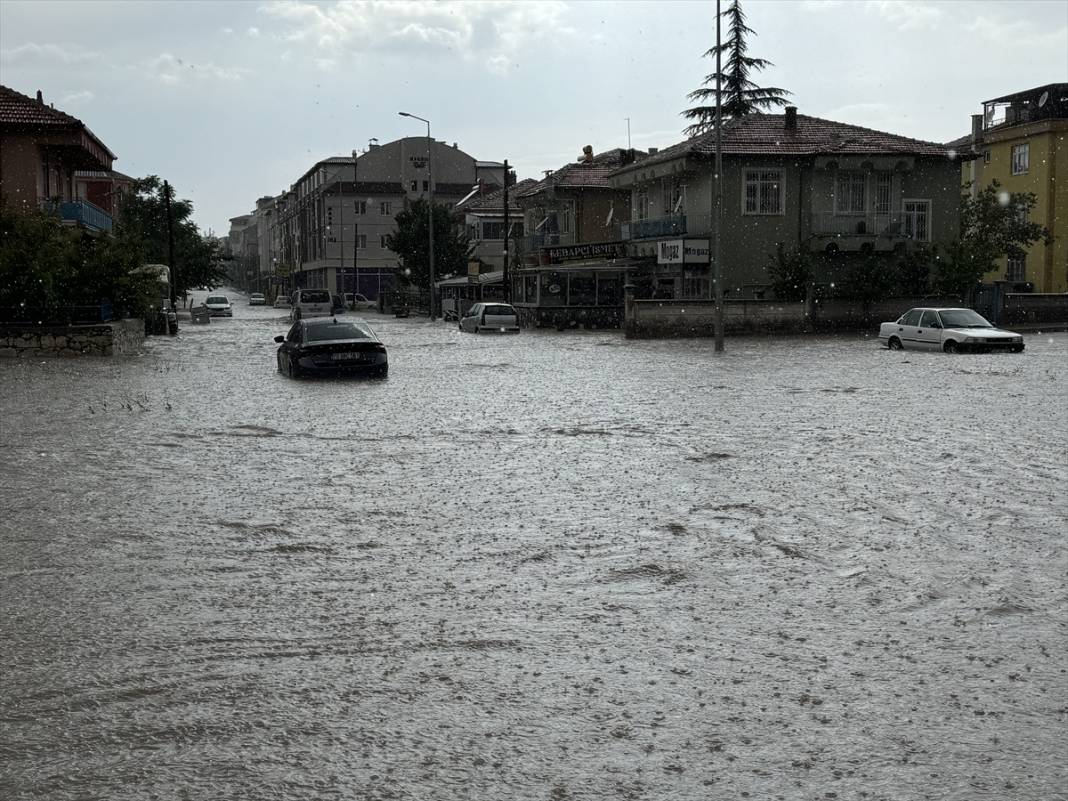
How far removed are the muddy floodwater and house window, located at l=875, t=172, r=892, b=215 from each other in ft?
122

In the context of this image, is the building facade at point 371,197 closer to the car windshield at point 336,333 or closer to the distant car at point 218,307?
the distant car at point 218,307

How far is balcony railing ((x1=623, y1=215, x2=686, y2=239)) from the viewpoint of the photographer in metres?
50.6

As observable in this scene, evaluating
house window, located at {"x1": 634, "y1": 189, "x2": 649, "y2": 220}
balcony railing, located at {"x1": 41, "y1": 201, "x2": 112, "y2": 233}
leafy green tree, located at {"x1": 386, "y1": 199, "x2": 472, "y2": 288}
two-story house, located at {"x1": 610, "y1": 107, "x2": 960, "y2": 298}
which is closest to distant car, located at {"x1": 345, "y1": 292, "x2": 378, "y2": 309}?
leafy green tree, located at {"x1": 386, "y1": 199, "x2": 472, "y2": 288}

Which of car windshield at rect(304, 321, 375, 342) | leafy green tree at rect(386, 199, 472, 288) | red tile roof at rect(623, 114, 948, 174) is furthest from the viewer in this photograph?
leafy green tree at rect(386, 199, 472, 288)

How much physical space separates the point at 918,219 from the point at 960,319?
1862cm

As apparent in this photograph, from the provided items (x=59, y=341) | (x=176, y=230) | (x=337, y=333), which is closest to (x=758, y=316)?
(x=337, y=333)

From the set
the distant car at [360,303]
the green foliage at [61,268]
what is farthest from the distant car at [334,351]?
the distant car at [360,303]

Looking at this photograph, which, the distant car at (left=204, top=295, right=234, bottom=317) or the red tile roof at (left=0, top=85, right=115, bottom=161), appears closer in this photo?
the red tile roof at (left=0, top=85, right=115, bottom=161)

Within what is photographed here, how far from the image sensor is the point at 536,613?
674 cm

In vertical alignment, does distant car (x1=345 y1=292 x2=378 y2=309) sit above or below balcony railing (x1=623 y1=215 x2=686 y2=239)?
below

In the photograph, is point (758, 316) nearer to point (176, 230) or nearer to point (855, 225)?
point (855, 225)

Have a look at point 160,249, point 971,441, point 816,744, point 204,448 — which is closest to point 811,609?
point 816,744

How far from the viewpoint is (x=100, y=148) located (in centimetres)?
5191

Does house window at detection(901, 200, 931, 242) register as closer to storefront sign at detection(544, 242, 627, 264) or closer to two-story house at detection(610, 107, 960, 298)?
two-story house at detection(610, 107, 960, 298)
